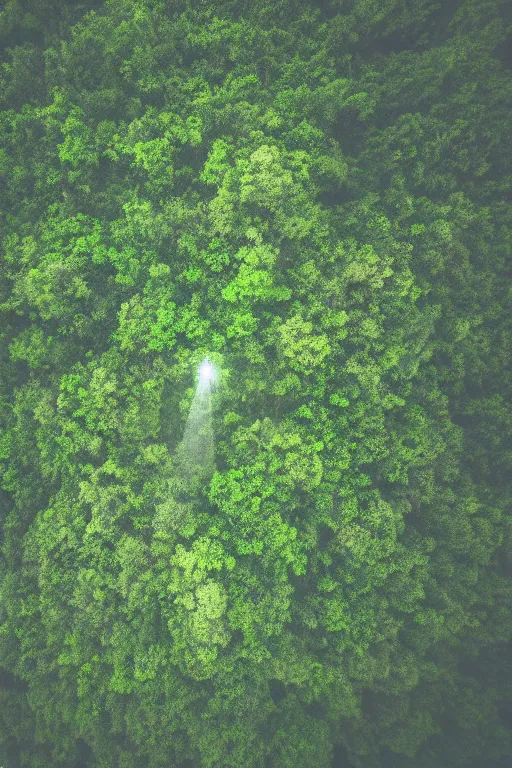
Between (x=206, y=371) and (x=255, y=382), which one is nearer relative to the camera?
(x=206, y=371)

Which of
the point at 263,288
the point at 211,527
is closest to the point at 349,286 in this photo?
the point at 263,288

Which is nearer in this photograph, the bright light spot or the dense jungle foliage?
the dense jungle foliage

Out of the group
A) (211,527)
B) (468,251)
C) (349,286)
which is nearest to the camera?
(211,527)

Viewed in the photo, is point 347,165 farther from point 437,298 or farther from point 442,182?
point 437,298

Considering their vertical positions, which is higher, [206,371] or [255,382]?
[206,371]
